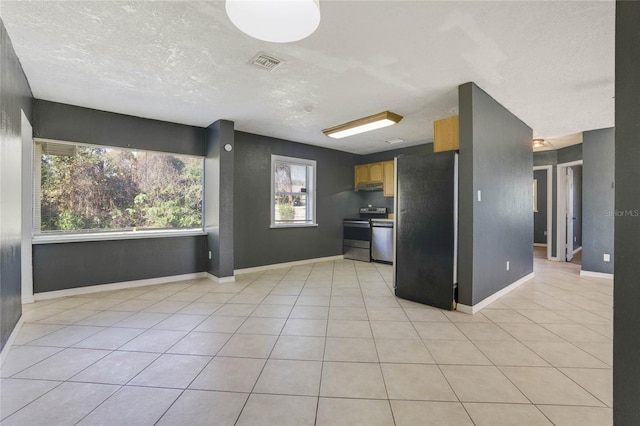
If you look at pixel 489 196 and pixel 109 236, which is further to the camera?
pixel 109 236

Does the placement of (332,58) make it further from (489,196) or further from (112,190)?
(112,190)

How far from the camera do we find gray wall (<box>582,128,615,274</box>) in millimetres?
4613

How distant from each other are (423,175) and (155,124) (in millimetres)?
4029

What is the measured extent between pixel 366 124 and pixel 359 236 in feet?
9.49

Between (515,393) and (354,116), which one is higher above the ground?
(354,116)

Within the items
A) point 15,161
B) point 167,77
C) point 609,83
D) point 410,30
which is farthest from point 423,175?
point 15,161

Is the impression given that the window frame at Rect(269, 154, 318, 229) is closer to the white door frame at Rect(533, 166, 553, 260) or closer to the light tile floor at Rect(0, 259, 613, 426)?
the light tile floor at Rect(0, 259, 613, 426)

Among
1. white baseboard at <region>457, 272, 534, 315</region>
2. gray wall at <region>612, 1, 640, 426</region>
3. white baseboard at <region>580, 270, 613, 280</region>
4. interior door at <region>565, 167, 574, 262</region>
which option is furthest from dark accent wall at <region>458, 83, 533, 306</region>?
interior door at <region>565, 167, 574, 262</region>

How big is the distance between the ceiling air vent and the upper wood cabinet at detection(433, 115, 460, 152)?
2088mm

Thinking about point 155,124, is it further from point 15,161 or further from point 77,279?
point 77,279

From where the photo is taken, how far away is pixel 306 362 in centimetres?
208

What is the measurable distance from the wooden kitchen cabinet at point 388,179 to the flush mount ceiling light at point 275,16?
200 inches

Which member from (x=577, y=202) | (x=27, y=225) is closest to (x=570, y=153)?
(x=577, y=202)

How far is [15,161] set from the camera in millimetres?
2316
